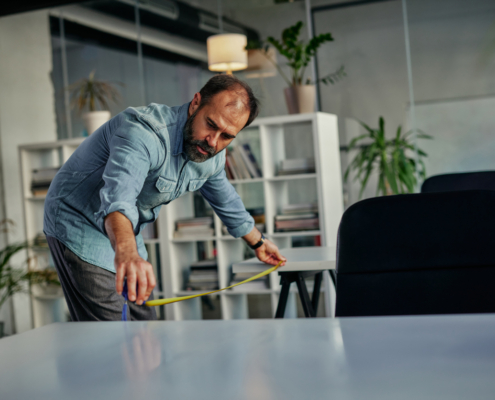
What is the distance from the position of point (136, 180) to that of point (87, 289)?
2.28 feet

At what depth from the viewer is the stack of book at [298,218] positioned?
4.05m

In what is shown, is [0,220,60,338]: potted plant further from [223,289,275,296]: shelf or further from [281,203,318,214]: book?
[281,203,318,214]: book

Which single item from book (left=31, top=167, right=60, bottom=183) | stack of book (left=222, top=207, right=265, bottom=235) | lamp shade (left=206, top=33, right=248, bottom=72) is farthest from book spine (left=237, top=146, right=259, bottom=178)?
book (left=31, top=167, right=60, bottom=183)

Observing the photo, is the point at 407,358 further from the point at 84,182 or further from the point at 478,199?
the point at 84,182

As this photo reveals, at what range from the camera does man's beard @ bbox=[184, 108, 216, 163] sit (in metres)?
1.79

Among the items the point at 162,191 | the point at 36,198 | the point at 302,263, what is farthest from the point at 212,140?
the point at 36,198

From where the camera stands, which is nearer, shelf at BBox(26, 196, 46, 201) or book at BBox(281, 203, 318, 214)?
book at BBox(281, 203, 318, 214)

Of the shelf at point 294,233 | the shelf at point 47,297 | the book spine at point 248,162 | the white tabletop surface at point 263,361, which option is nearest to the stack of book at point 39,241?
the shelf at point 47,297

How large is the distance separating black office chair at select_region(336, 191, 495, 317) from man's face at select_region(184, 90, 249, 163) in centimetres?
56

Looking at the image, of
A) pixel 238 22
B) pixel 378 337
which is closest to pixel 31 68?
pixel 238 22

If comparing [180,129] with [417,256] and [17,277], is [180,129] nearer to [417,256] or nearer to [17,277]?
[417,256]

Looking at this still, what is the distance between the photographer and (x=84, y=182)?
77.4 inches

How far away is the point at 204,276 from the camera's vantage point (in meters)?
4.30

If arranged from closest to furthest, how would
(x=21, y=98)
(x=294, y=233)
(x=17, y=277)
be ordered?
(x=294, y=233) < (x=17, y=277) < (x=21, y=98)
